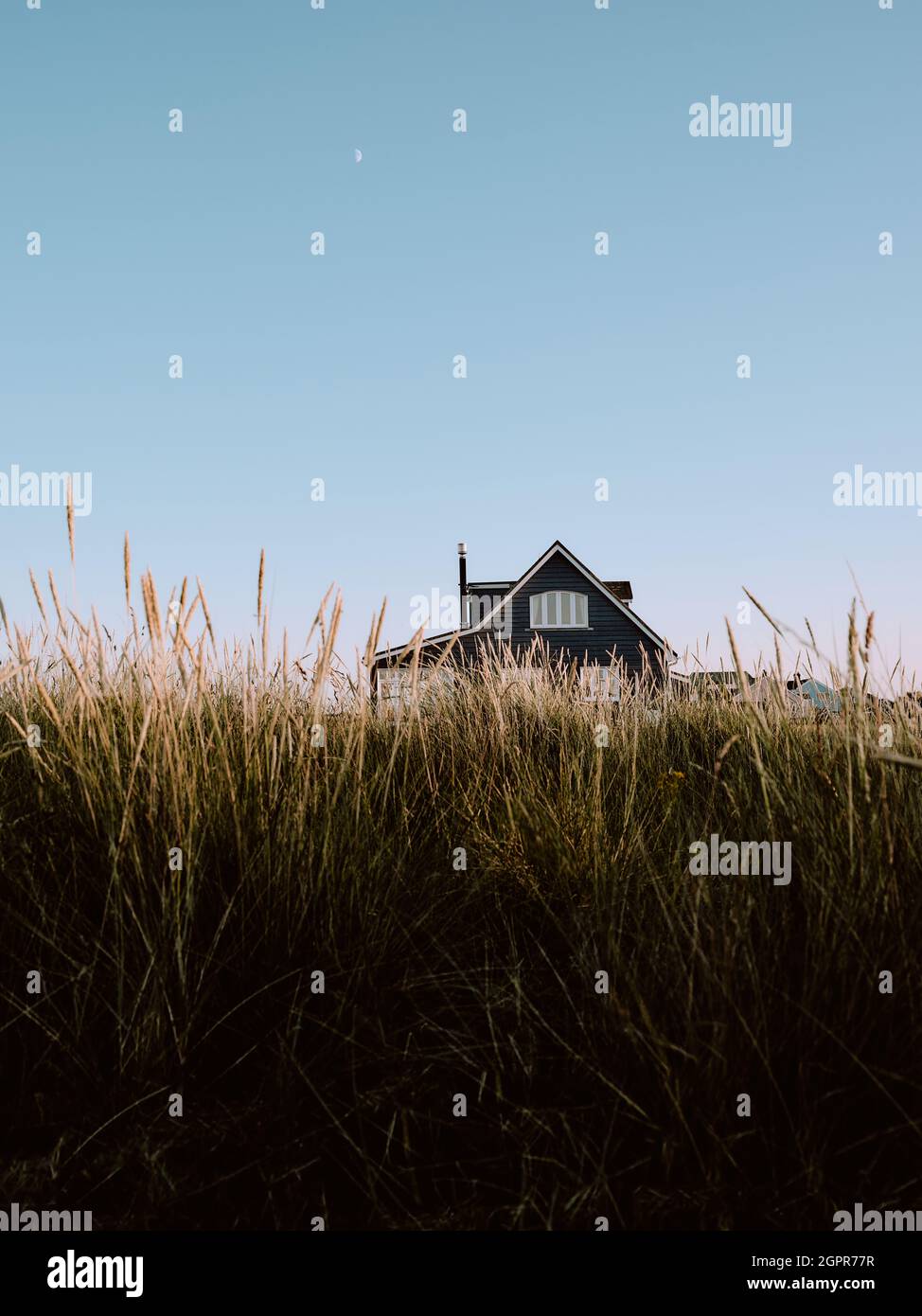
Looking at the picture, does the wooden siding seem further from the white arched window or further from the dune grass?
the dune grass

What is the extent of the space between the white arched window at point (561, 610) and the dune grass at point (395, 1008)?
2366 centimetres

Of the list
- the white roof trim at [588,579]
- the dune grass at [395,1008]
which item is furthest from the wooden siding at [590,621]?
the dune grass at [395,1008]

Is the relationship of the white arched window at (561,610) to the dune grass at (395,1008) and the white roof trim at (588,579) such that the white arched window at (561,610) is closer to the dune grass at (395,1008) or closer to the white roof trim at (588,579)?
the white roof trim at (588,579)

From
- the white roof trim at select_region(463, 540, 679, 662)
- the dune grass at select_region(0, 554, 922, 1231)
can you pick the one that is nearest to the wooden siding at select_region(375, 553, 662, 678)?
the white roof trim at select_region(463, 540, 679, 662)

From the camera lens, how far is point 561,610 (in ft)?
85.8

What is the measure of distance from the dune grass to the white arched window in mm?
23664

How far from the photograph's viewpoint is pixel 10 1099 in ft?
5.55

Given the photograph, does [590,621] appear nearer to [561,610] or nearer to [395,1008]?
[561,610]

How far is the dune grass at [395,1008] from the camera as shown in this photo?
1.48 metres

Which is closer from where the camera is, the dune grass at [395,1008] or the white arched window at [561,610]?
the dune grass at [395,1008]

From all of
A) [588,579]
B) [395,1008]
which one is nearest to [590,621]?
[588,579]

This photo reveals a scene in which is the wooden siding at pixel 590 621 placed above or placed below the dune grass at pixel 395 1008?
above

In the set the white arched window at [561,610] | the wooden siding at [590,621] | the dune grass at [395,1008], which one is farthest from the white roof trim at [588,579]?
the dune grass at [395,1008]

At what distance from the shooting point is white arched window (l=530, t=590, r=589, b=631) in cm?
2611
